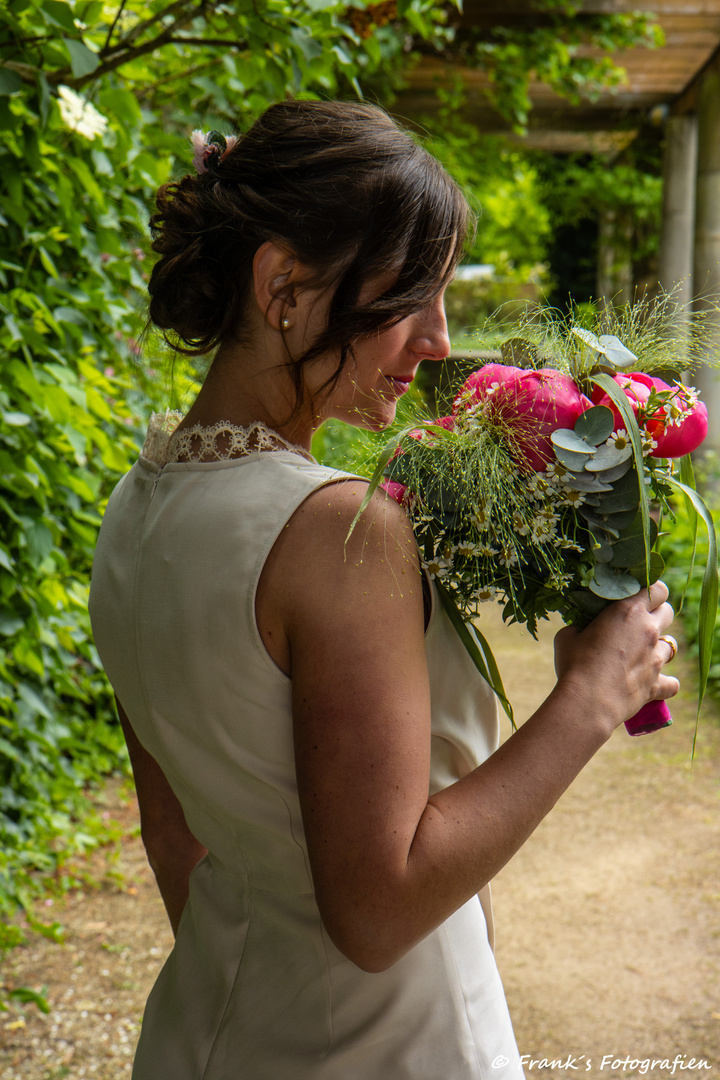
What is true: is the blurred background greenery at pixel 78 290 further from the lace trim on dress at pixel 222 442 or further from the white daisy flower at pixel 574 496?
the white daisy flower at pixel 574 496

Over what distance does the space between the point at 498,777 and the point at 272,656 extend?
0.89ft

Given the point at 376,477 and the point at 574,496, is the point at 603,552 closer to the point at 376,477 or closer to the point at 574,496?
the point at 574,496

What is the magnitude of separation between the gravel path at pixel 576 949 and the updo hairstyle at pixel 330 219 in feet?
7.62

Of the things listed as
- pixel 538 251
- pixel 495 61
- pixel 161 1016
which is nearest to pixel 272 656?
pixel 161 1016

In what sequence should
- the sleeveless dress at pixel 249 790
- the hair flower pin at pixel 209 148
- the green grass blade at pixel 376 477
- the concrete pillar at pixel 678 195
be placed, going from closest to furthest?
1. the green grass blade at pixel 376 477
2. the sleeveless dress at pixel 249 790
3. the hair flower pin at pixel 209 148
4. the concrete pillar at pixel 678 195

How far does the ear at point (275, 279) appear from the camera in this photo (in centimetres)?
103

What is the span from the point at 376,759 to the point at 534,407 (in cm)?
44

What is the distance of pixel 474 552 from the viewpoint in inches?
41.2

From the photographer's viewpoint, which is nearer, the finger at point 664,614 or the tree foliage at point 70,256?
the finger at point 664,614

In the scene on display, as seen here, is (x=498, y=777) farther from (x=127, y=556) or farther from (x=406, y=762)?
(x=127, y=556)

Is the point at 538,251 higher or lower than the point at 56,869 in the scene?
lower

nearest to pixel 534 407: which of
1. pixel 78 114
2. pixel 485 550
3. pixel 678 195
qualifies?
pixel 485 550

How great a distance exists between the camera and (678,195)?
894 centimetres

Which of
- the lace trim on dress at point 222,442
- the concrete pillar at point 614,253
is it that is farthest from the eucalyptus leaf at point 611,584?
the concrete pillar at point 614,253
